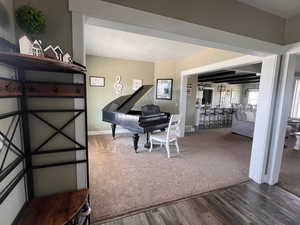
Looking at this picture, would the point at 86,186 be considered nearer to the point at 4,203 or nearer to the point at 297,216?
the point at 4,203

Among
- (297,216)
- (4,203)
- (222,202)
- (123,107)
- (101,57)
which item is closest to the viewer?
(4,203)

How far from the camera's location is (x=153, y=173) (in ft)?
8.84

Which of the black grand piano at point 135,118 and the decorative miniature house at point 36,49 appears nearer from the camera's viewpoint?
the decorative miniature house at point 36,49

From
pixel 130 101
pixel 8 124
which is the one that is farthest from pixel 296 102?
pixel 8 124

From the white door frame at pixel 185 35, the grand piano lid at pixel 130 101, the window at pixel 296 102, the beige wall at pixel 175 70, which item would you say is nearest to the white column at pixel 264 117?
the white door frame at pixel 185 35

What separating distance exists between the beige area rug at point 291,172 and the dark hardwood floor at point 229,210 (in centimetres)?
25

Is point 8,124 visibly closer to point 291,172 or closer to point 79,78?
point 79,78

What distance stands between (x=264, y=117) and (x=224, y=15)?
65.0 inches

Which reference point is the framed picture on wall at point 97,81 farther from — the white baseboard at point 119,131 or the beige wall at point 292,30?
the beige wall at point 292,30

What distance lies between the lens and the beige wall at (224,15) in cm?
150

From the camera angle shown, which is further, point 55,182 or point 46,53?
point 55,182

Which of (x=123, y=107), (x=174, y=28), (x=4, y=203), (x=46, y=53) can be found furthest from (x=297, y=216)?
(x=123, y=107)

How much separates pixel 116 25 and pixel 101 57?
377 cm

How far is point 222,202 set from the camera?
6.60 feet
